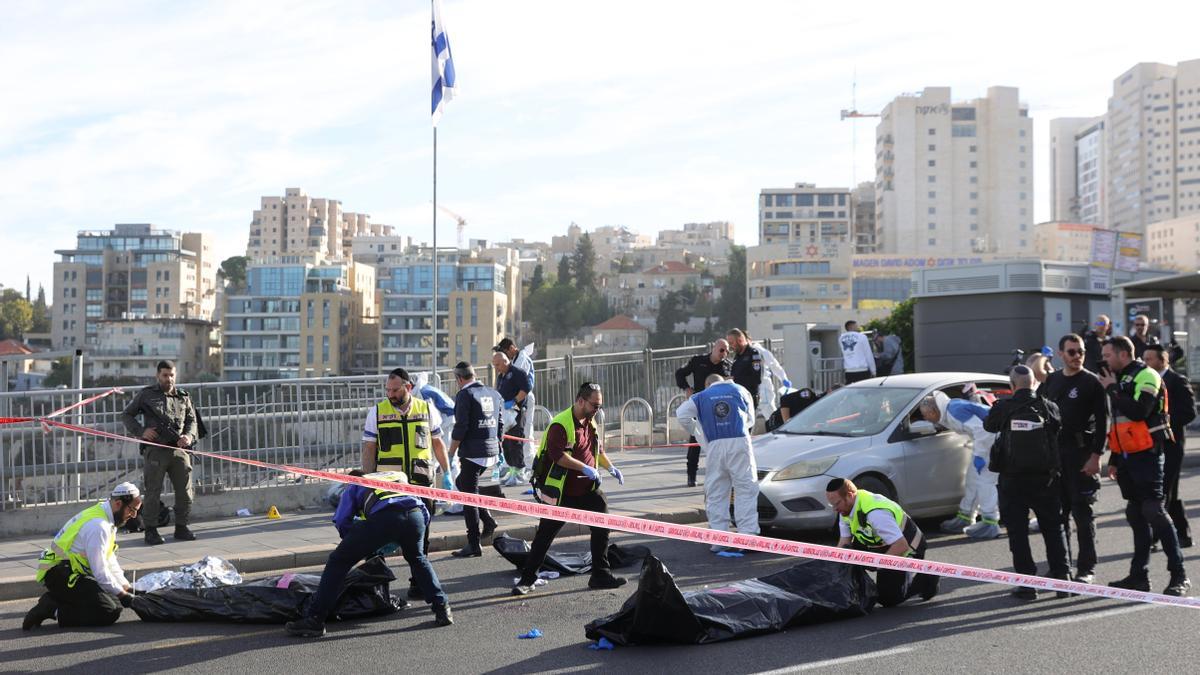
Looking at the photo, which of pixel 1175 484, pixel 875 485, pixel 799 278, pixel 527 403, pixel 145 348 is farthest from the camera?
pixel 145 348

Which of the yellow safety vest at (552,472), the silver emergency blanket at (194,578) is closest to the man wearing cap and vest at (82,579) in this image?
the silver emergency blanket at (194,578)

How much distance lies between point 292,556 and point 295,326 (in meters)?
142

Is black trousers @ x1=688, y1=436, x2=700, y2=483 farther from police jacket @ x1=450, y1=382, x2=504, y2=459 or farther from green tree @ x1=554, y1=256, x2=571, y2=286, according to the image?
green tree @ x1=554, y1=256, x2=571, y2=286

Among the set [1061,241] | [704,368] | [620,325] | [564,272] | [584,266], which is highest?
[1061,241]

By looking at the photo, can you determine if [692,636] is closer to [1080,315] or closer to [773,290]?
[1080,315]

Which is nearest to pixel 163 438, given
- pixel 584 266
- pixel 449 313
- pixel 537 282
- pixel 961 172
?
pixel 449 313

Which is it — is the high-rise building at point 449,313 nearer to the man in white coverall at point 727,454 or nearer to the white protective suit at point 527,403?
the white protective suit at point 527,403

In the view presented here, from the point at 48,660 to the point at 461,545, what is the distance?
4487mm

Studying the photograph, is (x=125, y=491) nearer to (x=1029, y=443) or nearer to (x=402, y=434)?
(x=402, y=434)

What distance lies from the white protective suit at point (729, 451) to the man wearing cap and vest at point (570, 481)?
1.53 meters

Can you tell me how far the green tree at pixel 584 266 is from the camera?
179000 mm

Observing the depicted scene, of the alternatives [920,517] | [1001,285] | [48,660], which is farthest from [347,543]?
[1001,285]

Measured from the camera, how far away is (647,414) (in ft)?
61.9

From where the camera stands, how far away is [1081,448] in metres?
8.42
